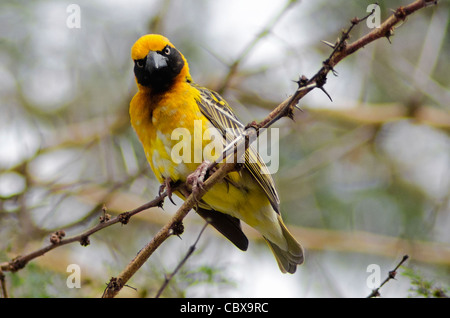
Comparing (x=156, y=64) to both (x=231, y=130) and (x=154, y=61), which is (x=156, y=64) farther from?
(x=231, y=130)

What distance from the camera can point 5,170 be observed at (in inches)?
199

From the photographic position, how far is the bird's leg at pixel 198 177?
114 inches

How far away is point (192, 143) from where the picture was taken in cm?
365

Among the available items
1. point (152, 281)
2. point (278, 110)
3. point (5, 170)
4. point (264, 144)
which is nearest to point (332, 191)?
point (264, 144)

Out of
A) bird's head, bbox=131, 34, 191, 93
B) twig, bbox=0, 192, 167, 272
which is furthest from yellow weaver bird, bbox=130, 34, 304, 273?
twig, bbox=0, 192, 167, 272

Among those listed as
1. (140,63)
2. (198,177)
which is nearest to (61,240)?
(198,177)

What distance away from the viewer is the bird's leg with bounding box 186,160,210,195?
2893 mm

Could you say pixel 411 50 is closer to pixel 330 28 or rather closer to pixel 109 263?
pixel 330 28

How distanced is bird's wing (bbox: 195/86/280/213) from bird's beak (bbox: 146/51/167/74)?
328 mm

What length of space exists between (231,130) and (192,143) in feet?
1.25

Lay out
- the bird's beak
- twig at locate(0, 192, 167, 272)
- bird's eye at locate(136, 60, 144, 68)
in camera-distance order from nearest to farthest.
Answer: twig at locate(0, 192, 167, 272), the bird's beak, bird's eye at locate(136, 60, 144, 68)

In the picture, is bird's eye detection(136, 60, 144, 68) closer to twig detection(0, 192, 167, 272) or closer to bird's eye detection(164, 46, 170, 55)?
bird's eye detection(164, 46, 170, 55)
